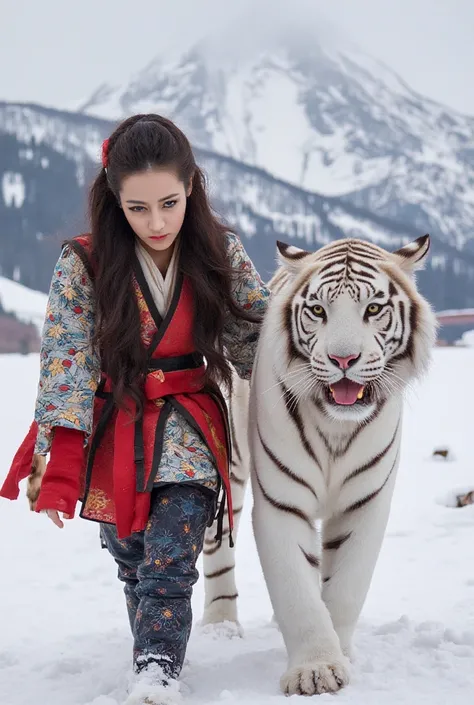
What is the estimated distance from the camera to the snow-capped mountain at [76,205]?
31750 mm

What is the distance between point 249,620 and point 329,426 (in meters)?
1.43

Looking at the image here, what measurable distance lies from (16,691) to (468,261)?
31.1 m

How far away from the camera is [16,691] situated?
253 centimetres

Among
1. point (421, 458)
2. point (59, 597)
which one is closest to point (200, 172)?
point (59, 597)

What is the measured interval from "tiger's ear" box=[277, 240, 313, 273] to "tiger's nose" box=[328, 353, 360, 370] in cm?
41

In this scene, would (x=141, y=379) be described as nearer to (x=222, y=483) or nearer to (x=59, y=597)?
(x=222, y=483)

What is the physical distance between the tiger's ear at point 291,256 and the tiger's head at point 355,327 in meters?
0.02

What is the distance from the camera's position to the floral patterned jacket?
2277 millimetres

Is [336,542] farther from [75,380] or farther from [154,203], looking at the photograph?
[154,203]

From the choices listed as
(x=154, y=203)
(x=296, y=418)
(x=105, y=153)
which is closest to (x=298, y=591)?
(x=296, y=418)

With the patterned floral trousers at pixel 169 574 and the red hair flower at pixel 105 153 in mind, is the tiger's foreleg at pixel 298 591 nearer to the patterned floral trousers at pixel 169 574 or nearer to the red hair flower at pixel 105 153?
the patterned floral trousers at pixel 169 574

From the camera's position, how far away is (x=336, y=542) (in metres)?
2.56

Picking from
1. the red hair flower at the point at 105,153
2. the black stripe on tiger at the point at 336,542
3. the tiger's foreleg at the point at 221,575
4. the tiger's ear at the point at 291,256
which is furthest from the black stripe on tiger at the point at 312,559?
the red hair flower at the point at 105,153

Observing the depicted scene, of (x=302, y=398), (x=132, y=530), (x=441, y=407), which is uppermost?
(x=302, y=398)
